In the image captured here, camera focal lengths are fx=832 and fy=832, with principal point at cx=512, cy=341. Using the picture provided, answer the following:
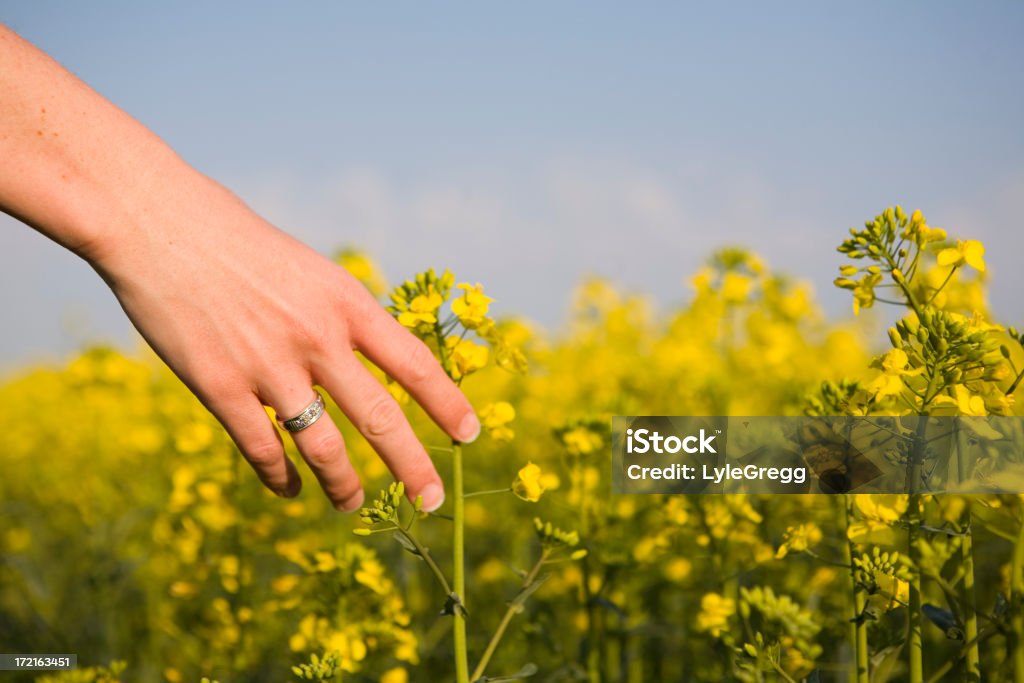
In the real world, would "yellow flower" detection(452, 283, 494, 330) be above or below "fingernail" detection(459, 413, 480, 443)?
above

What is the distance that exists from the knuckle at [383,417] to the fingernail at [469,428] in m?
0.12

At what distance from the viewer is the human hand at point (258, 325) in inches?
56.0

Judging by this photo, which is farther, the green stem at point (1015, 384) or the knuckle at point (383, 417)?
the knuckle at point (383, 417)

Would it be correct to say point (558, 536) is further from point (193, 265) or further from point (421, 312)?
point (193, 265)

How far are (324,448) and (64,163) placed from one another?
0.67 metres

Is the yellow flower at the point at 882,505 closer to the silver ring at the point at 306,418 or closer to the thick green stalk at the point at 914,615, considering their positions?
the thick green stalk at the point at 914,615

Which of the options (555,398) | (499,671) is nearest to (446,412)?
(499,671)

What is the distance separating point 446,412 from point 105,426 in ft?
10.9

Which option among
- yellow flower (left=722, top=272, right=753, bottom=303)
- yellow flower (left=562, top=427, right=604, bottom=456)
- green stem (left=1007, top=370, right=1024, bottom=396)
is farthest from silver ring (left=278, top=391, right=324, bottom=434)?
yellow flower (left=722, top=272, right=753, bottom=303)

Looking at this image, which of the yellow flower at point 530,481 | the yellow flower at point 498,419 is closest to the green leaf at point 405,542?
the yellow flower at point 530,481

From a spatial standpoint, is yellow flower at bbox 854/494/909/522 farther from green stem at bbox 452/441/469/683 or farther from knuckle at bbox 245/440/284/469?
knuckle at bbox 245/440/284/469

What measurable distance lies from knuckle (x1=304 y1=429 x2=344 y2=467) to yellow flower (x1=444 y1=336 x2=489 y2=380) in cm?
28

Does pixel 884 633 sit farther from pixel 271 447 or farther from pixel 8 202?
pixel 8 202

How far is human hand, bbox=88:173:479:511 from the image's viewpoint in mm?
1423
